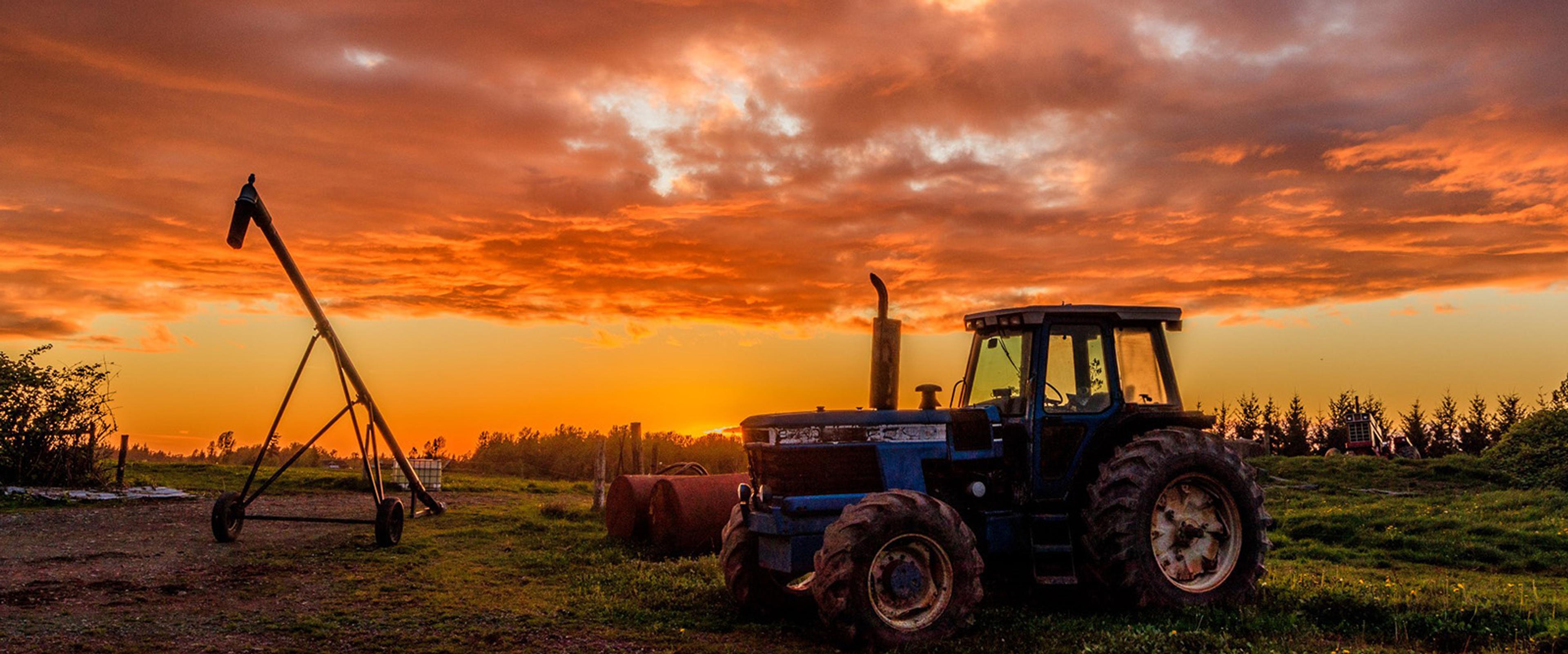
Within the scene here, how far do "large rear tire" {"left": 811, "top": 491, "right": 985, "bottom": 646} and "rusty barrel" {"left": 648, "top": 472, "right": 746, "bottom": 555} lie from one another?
6421 mm

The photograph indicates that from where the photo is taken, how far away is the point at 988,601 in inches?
386

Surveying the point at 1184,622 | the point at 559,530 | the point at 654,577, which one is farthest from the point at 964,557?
the point at 559,530

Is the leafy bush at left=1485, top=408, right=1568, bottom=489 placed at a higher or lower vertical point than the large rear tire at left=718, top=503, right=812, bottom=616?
higher

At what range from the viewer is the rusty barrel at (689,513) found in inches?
567

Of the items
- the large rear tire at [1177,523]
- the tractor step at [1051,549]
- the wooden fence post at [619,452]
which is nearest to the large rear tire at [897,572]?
the tractor step at [1051,549]

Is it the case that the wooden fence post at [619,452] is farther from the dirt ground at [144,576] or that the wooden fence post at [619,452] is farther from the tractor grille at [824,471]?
the tractor grille at [824,471]

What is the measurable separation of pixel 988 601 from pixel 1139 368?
2905 millimetres

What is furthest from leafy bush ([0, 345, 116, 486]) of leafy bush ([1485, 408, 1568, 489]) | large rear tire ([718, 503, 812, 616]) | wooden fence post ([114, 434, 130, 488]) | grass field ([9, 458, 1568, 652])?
leafy bush ([1485, 408, 1568, 489])

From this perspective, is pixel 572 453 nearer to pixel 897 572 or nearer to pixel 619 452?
pixel 619 452

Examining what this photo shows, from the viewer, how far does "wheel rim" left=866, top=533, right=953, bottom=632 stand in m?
8.13

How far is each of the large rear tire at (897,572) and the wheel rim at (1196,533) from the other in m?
2.39

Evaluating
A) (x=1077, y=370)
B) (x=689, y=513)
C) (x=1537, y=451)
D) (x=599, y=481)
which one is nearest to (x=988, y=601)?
(x=1077, y=370)

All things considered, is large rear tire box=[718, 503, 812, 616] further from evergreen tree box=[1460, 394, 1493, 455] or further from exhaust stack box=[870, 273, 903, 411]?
evergreen tree box=[1460, 394, 1493, 455]

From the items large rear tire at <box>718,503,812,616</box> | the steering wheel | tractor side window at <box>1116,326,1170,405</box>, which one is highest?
→ tractor side window at <box>1116,326,1170,405</box>
